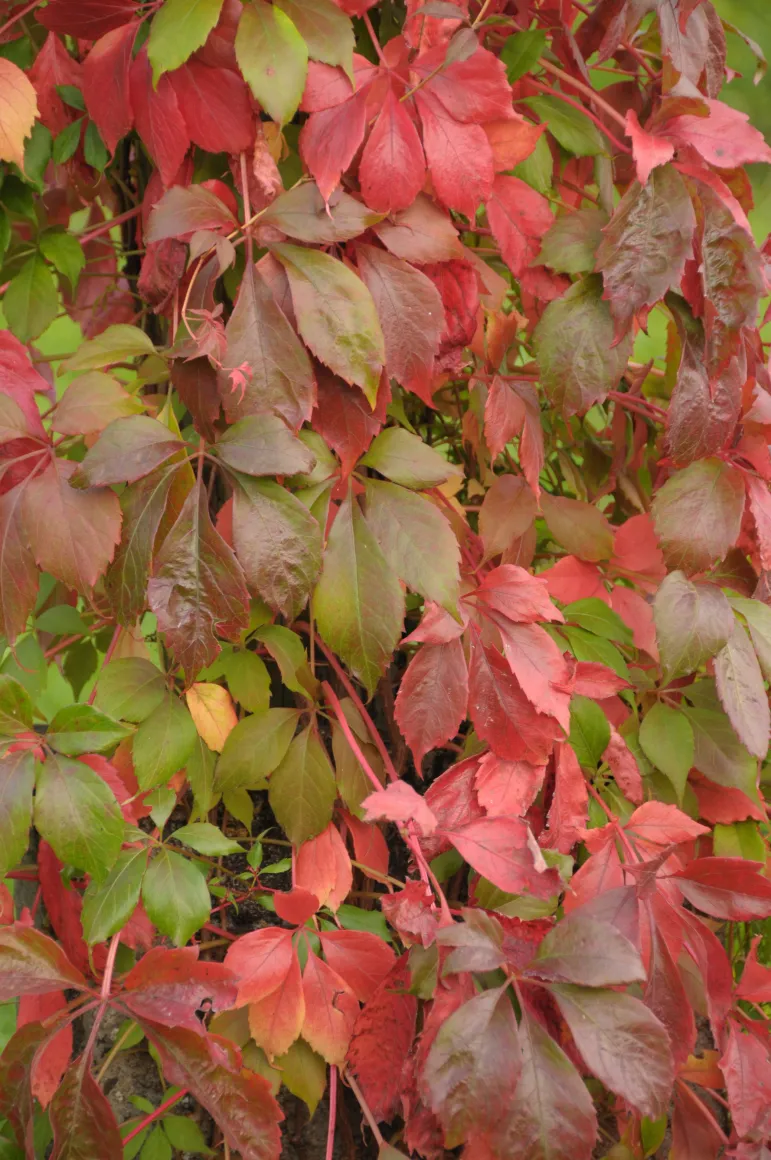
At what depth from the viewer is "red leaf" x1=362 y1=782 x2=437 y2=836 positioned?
659 mm

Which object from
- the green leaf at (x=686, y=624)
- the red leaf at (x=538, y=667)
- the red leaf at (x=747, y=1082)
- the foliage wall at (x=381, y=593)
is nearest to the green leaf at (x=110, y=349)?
the foliage wall at (x=381, y=593)

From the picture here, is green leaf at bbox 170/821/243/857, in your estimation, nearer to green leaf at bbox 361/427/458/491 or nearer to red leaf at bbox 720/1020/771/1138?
green leaf at bbox 361/427/458/491

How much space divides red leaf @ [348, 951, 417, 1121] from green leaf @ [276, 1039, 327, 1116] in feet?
0.19

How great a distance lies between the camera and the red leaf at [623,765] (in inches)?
35.2

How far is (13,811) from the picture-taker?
67 centimetres

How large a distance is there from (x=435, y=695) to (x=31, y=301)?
54 centimetres

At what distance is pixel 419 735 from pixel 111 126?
50 cm

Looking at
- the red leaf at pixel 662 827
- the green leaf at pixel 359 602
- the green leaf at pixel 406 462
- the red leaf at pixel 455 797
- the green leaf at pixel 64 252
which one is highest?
the green leaf at pixel 64 252

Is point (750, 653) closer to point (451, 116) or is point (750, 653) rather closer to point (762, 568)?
point (762, 568)

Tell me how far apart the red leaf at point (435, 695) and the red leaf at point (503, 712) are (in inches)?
0.9

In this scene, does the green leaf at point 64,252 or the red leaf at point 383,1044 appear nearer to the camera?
the red leaf at point 383,1044

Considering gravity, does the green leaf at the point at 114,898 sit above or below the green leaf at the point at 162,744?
below

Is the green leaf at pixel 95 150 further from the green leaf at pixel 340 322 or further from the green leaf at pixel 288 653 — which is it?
the green leaf at pixel 288 653

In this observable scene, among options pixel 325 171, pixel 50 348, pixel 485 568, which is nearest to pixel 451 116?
pixel 325 171
